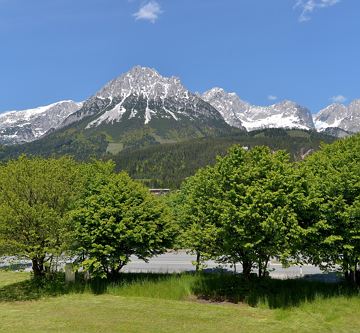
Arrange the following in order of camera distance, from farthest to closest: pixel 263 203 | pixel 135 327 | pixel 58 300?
1. pixel 58 300
2. pixel 263 203
3. pixel 135 327

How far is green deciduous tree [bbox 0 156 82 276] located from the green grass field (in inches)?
118

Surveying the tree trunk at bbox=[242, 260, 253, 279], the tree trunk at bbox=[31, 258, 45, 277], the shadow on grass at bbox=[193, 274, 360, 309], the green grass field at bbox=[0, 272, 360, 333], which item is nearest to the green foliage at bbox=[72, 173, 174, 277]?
the green grass field at bbox=[0, 272, 360, 333]

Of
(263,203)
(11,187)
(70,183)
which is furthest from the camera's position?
(70,183)

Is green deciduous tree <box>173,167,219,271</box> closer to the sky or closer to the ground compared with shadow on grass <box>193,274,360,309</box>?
closer to the sky

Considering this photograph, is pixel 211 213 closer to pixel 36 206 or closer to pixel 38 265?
pixel 36 206

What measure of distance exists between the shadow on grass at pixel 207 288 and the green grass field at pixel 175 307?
0.05 metres

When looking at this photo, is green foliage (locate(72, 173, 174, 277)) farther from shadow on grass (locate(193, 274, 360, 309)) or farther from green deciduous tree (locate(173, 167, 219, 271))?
shadow on grass (locate(193, 274, 360, 309))

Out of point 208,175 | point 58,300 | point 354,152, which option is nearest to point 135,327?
point 58,300

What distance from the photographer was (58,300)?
23.2 m

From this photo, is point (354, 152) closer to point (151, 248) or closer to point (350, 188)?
point (350, 188)

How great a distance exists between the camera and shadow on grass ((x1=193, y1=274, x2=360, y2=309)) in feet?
72.3

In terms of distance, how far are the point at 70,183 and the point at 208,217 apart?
969 cm

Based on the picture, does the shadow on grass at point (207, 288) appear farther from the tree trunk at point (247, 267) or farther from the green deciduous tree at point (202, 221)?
the green deciduous tree at point (202, 221)

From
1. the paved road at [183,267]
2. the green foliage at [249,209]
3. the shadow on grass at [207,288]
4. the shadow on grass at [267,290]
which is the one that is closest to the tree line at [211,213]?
the green foliage at [249,209]
